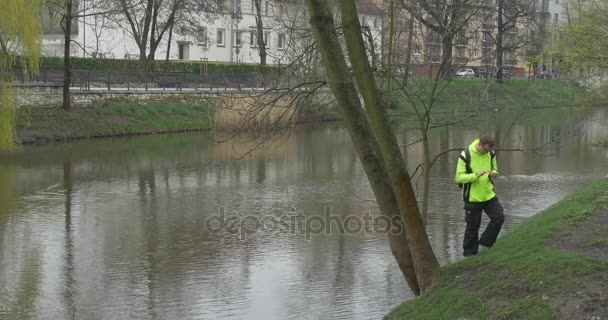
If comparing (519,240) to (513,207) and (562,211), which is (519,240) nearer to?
(562,211)

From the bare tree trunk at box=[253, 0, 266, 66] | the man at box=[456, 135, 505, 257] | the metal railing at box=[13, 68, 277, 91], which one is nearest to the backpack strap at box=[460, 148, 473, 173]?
the man at box=[456, 135, 505, 257]

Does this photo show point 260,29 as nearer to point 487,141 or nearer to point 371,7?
point 371,7

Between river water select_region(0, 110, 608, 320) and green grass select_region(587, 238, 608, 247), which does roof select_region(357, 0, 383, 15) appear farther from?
green grass select_region(587, 238, 608, 247)

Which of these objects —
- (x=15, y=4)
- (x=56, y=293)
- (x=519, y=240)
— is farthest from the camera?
(x=15, y=4)

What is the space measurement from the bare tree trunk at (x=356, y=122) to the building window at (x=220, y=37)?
59677 millimetres

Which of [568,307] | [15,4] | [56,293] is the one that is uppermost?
[15,4]

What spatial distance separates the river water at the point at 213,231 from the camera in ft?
38.4

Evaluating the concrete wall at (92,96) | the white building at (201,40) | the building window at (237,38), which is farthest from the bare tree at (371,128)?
the building window at (237,38)

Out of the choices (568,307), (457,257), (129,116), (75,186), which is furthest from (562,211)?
(129,116)

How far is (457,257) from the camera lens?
530 inches

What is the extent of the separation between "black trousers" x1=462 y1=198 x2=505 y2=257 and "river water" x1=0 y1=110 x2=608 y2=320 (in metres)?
1.25

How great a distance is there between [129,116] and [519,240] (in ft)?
103

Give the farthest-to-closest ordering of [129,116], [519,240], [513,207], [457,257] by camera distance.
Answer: [129,116], [513,207], [457,257], [519,240]

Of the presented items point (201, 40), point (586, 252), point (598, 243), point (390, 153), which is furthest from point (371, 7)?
point (201, 40)
